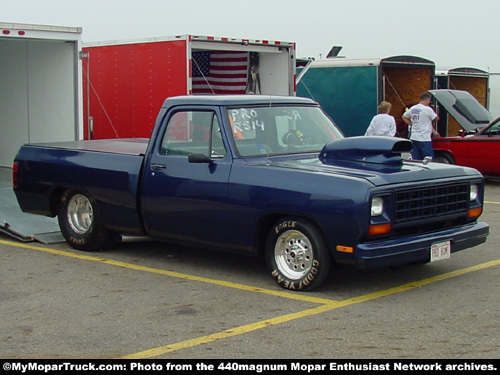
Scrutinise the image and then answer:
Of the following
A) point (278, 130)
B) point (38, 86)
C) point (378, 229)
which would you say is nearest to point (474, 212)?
point (378, 229)

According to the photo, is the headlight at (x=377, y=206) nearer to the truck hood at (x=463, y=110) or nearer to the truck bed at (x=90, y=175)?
the truck bed at (x=90, y=175)

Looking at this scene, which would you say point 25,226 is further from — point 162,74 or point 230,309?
point 162,74

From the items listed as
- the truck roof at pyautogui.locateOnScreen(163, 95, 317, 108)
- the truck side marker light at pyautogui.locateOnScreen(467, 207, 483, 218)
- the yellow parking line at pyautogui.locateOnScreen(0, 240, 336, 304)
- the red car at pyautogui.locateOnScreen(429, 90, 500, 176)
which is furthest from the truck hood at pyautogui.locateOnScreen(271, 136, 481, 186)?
the red car at pyautogui.locateOnScreen(429, 90, 500, 176)

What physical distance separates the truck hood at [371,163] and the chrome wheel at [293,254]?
0.61 meters

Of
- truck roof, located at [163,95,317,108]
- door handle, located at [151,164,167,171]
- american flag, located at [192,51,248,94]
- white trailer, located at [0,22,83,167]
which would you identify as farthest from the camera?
american flag, located at [192,51,248,94]

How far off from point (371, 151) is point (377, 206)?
827 mm

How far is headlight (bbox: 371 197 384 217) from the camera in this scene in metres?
6.68

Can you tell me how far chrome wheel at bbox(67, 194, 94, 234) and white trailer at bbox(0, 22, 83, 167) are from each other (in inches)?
132

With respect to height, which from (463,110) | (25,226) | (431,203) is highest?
(463,110)

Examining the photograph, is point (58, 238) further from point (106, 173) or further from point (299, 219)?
point (299, 219)

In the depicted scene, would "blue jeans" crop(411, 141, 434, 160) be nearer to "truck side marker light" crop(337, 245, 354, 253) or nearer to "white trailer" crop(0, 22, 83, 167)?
"white trailer" crop(0, 22, 83, 167)

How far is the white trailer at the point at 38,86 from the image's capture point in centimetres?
1212

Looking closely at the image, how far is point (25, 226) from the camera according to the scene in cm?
1016

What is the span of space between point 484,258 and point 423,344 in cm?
332
